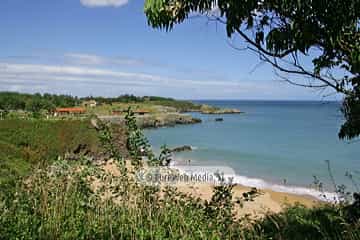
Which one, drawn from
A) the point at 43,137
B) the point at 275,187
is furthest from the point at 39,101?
the point at 275,187

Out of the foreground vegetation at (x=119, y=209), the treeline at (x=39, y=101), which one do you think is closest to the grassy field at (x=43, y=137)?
the treeline at (x=39, y=101)

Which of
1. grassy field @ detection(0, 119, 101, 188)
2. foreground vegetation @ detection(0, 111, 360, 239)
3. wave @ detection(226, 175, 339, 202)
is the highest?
foreground vegetation @ detection(0, 111, 360, 239)

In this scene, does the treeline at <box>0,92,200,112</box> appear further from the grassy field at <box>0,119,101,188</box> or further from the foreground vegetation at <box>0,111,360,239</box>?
the foreground vegetation at <box>0,111,360,239</box>

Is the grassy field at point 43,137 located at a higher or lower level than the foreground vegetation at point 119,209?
lower

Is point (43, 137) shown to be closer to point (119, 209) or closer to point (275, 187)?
point (275, 187)

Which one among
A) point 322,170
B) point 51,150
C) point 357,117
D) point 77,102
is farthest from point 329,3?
point 77,102

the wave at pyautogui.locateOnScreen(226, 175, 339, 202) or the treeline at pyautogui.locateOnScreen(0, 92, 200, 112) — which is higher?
the treeline at pyautogui.locateOnScreen(0, 92, 200, 112)

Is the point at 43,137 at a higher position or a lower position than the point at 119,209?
lower

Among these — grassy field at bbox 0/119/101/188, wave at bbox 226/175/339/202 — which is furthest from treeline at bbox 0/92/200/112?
wave at bbox 226/175/339/202

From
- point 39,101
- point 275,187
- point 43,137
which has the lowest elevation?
point 275,187

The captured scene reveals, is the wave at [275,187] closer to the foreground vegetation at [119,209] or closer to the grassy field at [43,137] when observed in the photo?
the grassy field at [43,137]

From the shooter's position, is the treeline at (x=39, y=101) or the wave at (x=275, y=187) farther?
the treeline at (x=39, y=101)

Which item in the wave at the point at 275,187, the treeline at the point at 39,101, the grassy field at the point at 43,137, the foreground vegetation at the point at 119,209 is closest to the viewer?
the foreground vegetation at the point at 119,209

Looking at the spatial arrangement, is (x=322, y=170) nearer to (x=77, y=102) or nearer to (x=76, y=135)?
(x=76, y=135)
